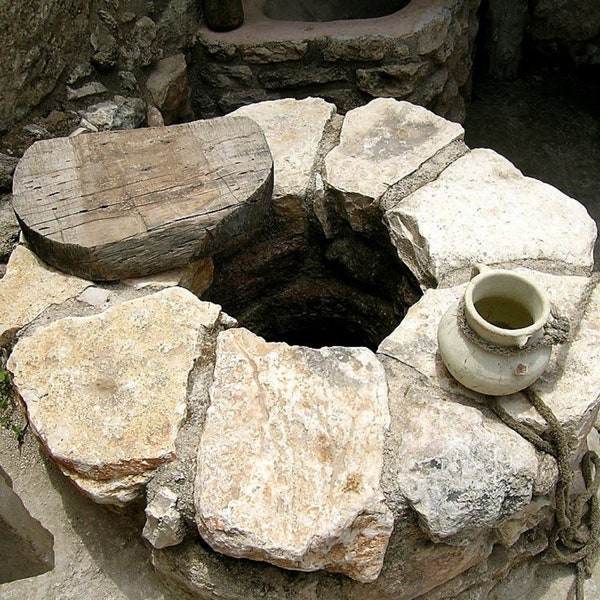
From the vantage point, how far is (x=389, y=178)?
1982 millimetres

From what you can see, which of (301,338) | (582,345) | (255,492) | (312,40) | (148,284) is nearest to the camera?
(255,492)

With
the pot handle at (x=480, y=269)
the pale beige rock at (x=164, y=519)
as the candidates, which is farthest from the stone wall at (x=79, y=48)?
the pot handle at (x=480, y=269)

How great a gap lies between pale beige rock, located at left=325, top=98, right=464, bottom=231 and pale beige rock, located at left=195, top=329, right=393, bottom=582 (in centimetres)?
59

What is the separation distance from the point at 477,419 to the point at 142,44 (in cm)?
213

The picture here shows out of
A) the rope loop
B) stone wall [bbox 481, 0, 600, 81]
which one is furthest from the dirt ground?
stone wall [bbox 481, 0, 600, 81]

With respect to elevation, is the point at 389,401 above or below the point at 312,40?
below

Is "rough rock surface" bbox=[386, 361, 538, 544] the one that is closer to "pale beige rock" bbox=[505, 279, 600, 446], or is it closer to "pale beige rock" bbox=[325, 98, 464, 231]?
"pale beige rock" bbox=[505, 279, 600, 446]

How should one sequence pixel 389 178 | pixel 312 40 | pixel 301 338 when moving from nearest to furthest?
pixel 389 178 < pixel 301 338 < pixel 312 40

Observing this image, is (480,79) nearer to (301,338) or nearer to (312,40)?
(312,40)

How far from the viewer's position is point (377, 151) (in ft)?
6.81

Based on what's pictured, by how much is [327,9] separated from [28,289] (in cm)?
252

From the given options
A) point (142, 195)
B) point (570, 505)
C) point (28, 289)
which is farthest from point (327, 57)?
point (570, 505)

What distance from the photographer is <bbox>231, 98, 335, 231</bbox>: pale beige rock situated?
6.79ft

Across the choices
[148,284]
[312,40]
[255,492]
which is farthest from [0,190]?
[312,40]
